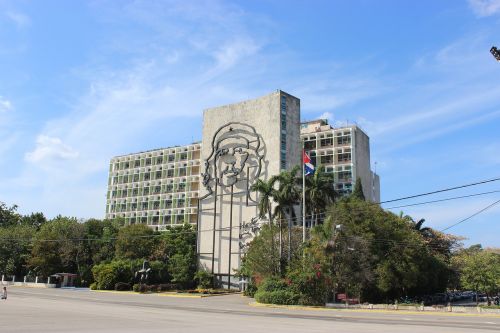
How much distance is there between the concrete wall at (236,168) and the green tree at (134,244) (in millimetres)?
9011

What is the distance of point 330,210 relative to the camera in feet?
174

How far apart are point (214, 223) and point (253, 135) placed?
678 inches

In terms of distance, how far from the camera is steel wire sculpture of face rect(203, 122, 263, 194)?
8438 cm

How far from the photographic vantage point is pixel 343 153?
9481cm

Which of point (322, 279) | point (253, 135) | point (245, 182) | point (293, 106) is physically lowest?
point (322, 279)

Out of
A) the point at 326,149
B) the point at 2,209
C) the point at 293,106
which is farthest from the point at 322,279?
the point at 2,209

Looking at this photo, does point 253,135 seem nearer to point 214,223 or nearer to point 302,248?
point 214,223

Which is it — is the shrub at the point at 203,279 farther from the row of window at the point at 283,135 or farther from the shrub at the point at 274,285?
the shrub at the point at 274,285

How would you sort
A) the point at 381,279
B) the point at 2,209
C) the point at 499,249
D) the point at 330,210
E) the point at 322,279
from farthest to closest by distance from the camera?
1. the point at 2,209
2. the point at 499,249
3. the point at 330,210
4. the point at 381,279
5. the point at 322,279

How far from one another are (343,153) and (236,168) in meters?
23.2

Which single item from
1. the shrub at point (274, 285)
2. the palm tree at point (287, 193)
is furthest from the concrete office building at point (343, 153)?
the shrub at point (274, 285)

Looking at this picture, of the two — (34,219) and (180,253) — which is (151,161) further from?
(180,253)

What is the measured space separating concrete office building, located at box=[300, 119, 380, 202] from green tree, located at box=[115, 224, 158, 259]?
3698 centimetres

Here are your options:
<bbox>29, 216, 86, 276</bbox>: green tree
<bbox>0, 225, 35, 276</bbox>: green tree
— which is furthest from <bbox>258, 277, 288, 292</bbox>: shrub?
<bbox>0, 225, 35, 276</bbox>: green tree
